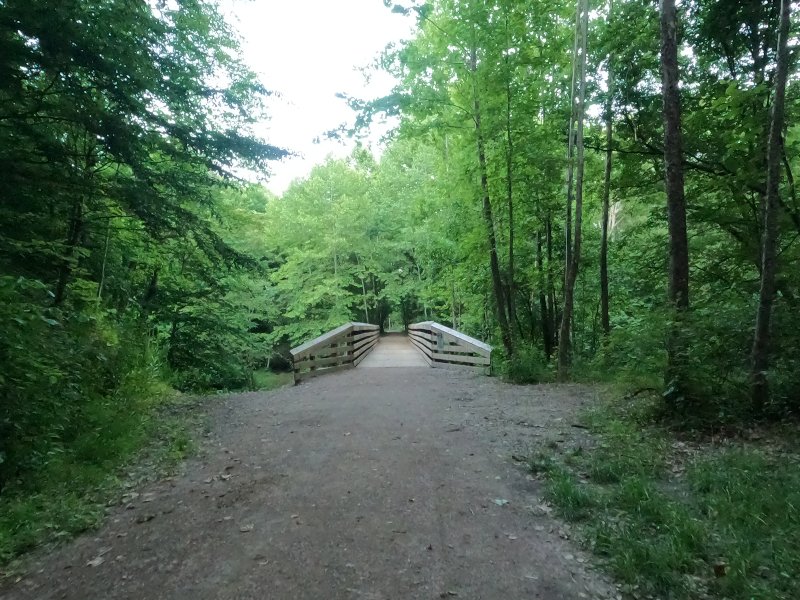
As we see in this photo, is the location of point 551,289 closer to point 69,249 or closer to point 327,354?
point 327,354

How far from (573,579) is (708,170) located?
7.70 meters

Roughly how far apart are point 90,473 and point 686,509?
200 inches

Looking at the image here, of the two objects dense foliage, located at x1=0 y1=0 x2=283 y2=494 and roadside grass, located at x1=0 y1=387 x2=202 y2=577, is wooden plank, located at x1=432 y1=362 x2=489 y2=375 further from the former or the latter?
roadside grass, located at x1=0 y1=387 x2=202 y2=577

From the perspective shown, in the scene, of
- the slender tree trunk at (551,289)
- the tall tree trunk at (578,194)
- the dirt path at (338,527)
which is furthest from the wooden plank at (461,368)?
the dirt path at (338,527)

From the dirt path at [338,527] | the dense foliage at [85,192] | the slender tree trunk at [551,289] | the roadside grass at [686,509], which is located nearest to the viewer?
the roadside grass at [686,509]

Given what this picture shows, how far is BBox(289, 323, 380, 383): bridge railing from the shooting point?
11102 millimetres

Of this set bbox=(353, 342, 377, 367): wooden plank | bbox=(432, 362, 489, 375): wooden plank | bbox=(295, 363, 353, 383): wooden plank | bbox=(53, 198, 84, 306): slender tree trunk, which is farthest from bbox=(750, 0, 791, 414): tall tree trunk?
bbox=(353, 342, 377, 367): wooden plank

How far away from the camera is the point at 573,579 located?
301 cm

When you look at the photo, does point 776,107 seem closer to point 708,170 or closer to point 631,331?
point 631,331

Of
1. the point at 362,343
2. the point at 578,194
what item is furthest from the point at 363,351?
the point at 578,194

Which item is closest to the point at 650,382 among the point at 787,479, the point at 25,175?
the point at 787,479

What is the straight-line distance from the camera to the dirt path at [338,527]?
2959 millimetres

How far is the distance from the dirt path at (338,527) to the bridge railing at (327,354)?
4.53m

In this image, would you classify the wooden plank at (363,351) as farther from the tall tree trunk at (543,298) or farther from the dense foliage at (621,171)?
the tall tree trunk at (543,298)
